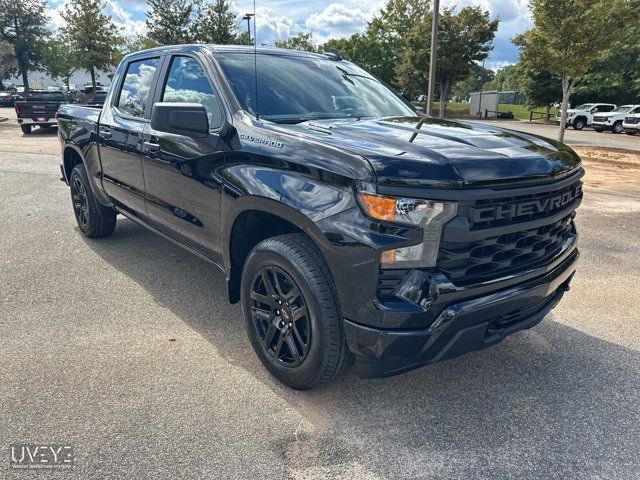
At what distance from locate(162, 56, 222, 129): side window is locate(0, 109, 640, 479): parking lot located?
Answer: 153 cm

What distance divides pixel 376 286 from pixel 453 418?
0.96m

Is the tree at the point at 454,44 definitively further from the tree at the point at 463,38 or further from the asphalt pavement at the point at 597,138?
the asphalt pavement at the point at 597,138

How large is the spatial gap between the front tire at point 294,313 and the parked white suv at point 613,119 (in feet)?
102

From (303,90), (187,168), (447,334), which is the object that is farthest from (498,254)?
(187,168)

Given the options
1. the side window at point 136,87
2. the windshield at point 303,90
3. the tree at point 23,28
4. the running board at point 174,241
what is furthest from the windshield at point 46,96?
the tree at point 23,28

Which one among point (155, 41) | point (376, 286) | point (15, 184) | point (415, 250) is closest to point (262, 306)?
point (376, 286)

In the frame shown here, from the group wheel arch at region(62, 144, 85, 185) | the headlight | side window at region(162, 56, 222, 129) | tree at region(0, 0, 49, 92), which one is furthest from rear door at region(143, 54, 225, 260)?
tree at region(0, 0, 49, 92)

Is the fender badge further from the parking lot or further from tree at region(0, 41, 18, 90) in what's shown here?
tree at region(0, 41, 18, 90)

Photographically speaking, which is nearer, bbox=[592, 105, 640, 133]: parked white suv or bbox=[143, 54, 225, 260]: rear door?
bbox=[143, 54, 225, 260]: rear door

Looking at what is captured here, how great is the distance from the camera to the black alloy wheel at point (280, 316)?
2662 mm

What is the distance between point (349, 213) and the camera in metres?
2.31

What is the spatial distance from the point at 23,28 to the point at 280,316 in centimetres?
4865

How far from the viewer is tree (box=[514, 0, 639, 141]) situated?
13.6m

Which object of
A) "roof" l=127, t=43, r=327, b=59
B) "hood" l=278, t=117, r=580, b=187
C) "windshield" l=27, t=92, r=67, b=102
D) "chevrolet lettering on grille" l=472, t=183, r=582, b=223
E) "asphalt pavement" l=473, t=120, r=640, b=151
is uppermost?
"roof" l=127, t=43, r=327, b=59
